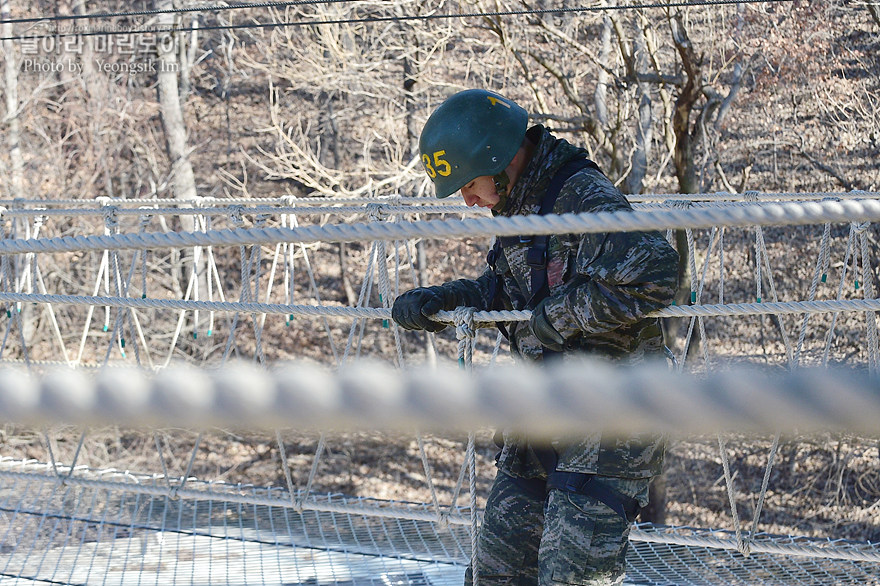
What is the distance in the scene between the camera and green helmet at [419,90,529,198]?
6.02ft

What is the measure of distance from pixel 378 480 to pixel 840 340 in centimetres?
473

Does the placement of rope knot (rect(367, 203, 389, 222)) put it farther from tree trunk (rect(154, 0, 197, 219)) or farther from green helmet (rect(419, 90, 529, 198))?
tree trunk (rect(154, 0, 197, 219))

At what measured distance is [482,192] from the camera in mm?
1899

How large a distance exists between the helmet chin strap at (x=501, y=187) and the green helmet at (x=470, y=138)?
0.09ft

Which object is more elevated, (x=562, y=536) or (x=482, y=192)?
(x=482, y=192)

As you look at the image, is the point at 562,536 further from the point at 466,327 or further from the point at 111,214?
the point at 111,214

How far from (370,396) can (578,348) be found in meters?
1.00

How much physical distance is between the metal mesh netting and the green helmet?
1.58 m

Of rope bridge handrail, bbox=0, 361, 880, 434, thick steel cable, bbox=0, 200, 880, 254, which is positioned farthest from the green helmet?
rope bridge handrail, bbox=0, 361, 880, 434

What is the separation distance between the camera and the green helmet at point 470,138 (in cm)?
184

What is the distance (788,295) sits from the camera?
894 cm

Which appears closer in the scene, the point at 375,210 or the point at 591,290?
the point at 591,290

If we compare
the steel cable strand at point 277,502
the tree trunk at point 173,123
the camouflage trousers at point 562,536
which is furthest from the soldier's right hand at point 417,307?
the tree trunk at point 173,123

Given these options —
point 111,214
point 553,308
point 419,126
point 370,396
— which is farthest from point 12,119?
point 370,396
